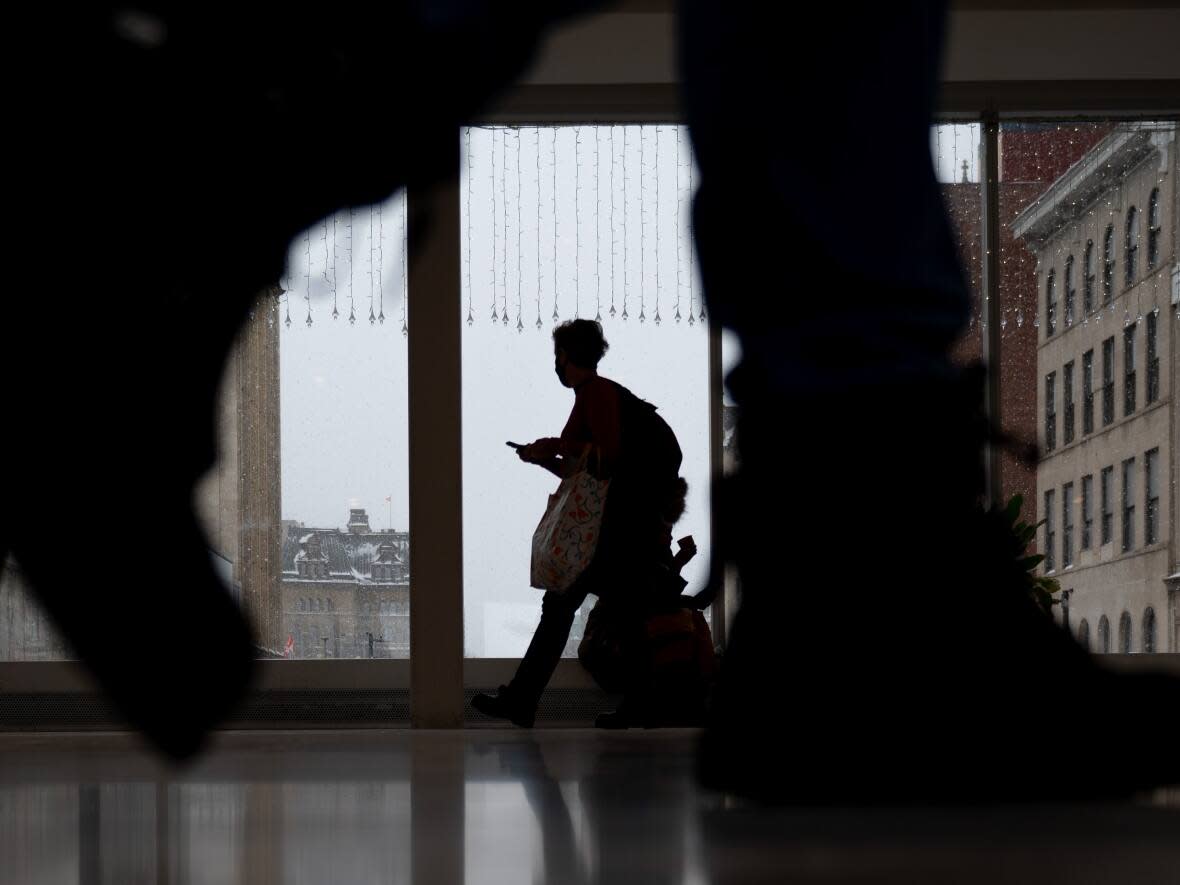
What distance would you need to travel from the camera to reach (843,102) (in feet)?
2.89

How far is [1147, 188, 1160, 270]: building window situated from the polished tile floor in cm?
751

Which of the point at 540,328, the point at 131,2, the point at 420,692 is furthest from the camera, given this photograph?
the point at 540,328

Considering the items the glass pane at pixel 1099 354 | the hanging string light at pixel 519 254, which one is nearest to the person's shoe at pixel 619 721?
the hanging string light at pixel 519 254

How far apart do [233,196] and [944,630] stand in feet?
1.44

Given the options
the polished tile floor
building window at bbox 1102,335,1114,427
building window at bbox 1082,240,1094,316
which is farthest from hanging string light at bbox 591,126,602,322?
the polished tile floor

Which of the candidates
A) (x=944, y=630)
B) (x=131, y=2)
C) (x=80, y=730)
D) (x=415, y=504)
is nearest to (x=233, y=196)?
(x=131, y=2)

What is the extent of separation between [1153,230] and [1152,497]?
4.80ft

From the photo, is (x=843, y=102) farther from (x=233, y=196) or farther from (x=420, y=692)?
(x=420, y=692)

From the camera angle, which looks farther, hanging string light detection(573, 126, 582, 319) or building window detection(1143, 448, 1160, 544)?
hanging string light detection(573, 126, 582, 319)

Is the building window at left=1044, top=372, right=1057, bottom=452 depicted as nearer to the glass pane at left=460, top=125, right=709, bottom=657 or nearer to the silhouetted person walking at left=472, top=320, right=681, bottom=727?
the glass pane at left=460, top=125, right=709, bottom=657

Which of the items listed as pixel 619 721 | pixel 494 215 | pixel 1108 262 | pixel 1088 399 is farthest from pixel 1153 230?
pixel 619 721

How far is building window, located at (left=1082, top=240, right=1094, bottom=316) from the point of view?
8.53 metres

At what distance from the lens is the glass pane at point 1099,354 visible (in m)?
8.35

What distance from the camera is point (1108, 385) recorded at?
8336mm
